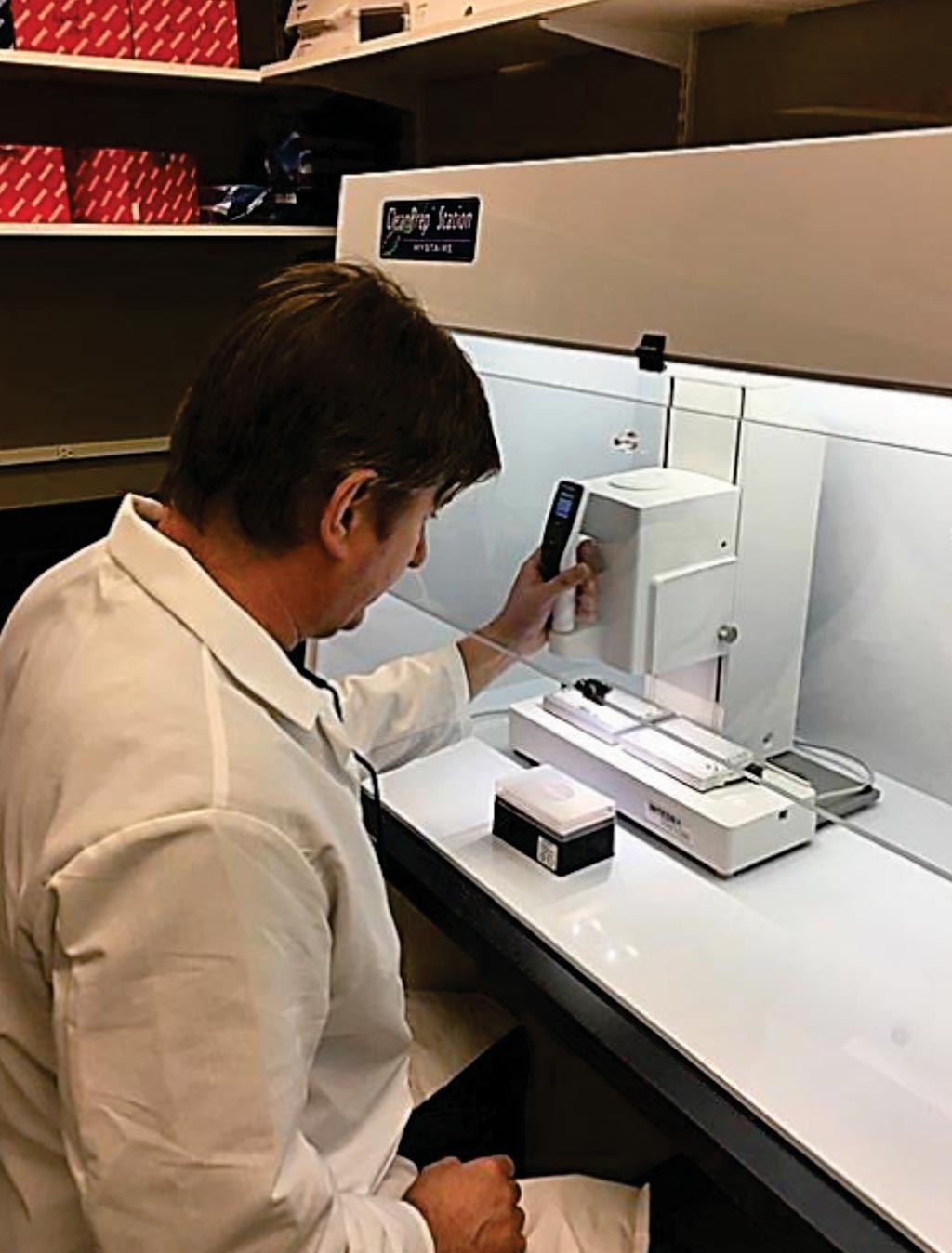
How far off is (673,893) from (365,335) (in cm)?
70

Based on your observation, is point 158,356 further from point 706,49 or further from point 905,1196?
point 905,1196

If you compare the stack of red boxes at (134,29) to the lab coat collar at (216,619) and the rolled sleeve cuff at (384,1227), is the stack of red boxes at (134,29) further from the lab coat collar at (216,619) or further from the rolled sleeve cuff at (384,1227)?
the rolled sleeve cuff at (384,1227)

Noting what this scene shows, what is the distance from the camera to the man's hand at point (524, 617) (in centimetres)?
131

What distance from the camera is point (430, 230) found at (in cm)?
130

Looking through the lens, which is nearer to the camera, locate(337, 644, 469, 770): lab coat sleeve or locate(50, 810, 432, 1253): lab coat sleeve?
locate(50, 810, 432, 1253): lab coat sleeve

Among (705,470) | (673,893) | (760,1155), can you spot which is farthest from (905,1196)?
(705,470)

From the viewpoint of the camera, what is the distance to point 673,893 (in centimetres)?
125

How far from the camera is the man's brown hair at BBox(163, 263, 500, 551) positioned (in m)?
0.83

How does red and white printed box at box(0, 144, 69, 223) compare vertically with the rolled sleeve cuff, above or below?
above

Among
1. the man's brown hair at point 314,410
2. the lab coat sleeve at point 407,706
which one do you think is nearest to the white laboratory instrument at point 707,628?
the lab coat sleeve at point 407,706

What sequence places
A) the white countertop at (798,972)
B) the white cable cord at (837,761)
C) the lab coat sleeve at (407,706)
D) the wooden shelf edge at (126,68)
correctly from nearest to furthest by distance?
1. the white countertop at (798,972)
2. the white cable cord at (837,761)
3. the lab coat sleeve at (407,706)
4. the wooden shelf edge at (126,68)

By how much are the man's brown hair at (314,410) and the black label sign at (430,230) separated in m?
0.38

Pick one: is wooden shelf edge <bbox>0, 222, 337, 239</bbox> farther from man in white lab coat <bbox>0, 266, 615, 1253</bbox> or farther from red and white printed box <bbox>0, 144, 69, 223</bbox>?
man in white lab coat <bbox>0, 266, 615, 1253</bbox>

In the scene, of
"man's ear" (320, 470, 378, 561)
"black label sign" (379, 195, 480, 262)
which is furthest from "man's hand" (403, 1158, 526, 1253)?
"black label sign" (379, 195, 480, 262)
